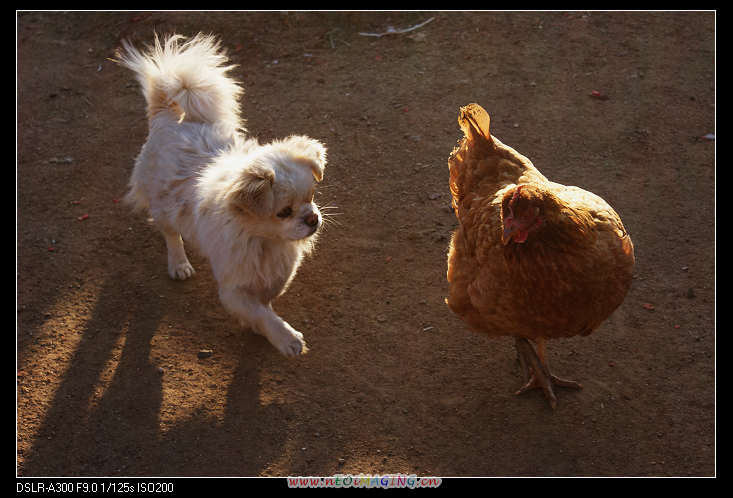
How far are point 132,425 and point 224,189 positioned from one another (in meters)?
1.64

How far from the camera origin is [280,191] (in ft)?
12.5

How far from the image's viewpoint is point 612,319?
175 inches

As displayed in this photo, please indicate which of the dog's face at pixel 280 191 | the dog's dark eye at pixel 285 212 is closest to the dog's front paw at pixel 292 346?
the dog's face at pixel 280 191

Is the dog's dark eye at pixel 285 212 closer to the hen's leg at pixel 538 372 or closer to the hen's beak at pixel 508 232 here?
the hen's beak at pixel 508 232

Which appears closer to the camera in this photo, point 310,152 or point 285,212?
point 285,212

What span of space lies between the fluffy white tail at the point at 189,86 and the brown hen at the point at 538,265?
2170 millimetres

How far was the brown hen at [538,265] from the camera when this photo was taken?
3217 millimetres

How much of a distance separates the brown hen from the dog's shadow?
5.09ft

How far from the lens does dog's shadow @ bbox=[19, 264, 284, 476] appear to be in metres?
3.75

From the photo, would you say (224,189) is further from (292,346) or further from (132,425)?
(132,425)

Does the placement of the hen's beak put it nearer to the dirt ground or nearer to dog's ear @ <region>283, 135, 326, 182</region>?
the dirt ground

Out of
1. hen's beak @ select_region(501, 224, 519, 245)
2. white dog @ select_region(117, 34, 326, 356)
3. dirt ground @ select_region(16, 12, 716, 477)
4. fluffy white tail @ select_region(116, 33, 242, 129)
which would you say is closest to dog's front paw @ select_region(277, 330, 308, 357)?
white dog @ select_region(117, 34, 326, 356)

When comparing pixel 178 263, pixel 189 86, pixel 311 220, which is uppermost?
pixel 189 86

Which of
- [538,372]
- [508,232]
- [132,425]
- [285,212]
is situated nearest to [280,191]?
[285,212]
